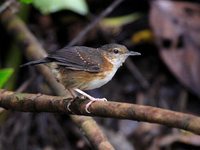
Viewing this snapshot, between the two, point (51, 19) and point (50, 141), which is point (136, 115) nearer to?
point (50, 141)

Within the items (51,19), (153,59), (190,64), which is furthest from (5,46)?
(190,64)

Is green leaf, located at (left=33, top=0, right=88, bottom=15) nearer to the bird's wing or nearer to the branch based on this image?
the branch

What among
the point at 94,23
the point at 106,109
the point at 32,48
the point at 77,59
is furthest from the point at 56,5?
the point at 106,109

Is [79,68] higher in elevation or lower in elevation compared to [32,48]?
higher

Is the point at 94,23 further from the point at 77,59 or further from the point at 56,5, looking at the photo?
the point at 77,59

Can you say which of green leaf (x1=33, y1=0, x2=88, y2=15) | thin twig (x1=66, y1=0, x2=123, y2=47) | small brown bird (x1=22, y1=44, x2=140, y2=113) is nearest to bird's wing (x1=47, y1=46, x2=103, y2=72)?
small brown bird (x1=22, y1=44, x2=140, y2=113)

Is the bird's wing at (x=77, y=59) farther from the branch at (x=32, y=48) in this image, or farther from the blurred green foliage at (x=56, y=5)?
the blurred green foliage at (x=56, y=5)
